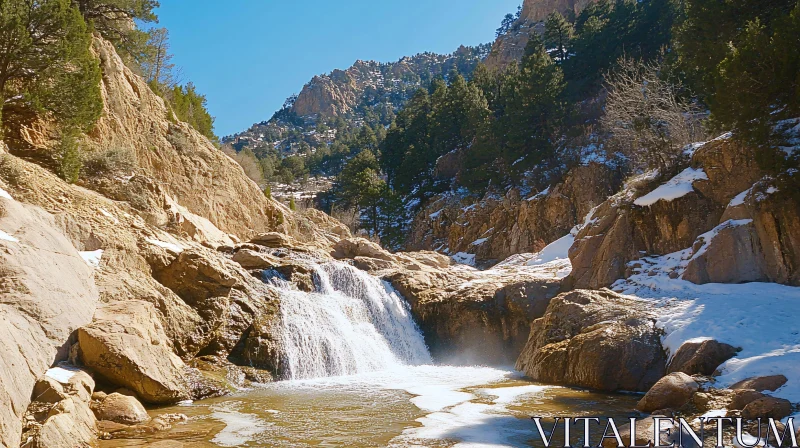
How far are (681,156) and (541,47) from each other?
108 feet

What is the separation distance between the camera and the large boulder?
8906 mm

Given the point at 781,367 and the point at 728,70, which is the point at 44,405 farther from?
the point at 728,70

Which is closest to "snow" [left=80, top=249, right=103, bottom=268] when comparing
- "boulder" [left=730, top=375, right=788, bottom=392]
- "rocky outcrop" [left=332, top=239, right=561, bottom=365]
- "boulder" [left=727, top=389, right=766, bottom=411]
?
"rocky outcrop" [left=332, top=239, right=561, bottom=365]

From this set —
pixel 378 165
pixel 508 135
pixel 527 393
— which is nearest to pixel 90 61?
pixel 527 393

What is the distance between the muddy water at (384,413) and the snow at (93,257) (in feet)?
15.6

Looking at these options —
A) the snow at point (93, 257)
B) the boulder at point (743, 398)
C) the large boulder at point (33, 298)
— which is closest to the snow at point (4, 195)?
the large boulder at point (33, 298)

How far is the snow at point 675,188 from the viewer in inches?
768

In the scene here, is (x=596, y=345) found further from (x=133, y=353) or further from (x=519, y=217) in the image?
(x=519, y=217)

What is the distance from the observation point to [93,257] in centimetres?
1469

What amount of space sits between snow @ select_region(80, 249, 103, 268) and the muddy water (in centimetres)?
475

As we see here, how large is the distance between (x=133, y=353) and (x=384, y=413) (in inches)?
213

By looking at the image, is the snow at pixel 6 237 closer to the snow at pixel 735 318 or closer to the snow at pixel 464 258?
the snow at pixel 735 318

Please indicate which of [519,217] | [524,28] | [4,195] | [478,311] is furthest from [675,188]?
[524,28]

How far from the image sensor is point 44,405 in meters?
9.05
